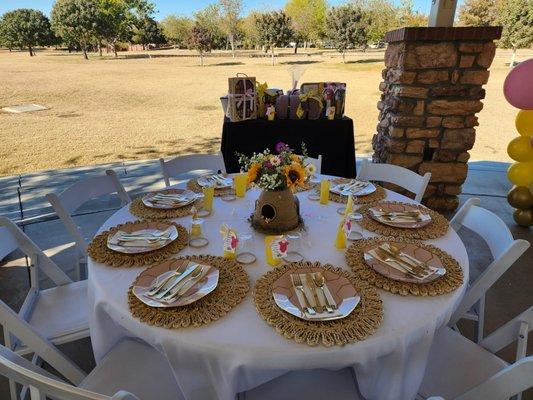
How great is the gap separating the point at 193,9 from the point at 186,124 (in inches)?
1154

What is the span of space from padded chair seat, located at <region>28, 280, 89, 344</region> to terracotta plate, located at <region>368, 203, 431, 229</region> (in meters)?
1.24

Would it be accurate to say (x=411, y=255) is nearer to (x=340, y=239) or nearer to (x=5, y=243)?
(x=340, y=239)

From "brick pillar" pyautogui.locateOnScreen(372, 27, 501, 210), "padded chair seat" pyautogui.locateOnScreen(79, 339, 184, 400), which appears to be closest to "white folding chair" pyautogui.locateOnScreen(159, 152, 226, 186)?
"padded chair seat" pyautogui.locateOnScreen(79, 339, 184, 400)

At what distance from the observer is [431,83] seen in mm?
2881

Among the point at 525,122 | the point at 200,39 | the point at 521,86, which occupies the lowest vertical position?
the point at 525,122

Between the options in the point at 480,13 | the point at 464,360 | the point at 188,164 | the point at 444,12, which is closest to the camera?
the point at 464,360

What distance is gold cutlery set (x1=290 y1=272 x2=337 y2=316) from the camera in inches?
38.3

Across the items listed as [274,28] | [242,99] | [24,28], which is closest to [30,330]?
[242,99]

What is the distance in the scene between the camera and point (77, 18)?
26.0 m

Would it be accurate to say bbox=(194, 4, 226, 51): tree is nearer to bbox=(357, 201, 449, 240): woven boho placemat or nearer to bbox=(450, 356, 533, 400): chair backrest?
bbox=(357, 201, 449, 240): woven boho placemat

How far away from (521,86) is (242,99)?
1972 mm

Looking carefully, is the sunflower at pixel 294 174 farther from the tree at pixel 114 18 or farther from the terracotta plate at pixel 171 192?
the tree at pixel 114 18

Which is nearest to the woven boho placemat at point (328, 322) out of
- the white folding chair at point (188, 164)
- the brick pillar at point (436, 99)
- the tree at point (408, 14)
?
the white folding chair at point (188, 164)

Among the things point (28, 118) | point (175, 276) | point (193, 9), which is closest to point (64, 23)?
point (193, 9)
